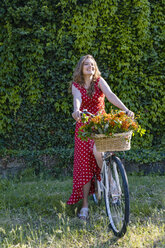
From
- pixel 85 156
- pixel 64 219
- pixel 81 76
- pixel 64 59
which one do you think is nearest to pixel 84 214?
pixel 64 219

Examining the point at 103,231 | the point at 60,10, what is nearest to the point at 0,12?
the point at 60,10

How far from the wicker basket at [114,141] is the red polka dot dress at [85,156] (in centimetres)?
72

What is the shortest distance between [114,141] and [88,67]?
117 cm

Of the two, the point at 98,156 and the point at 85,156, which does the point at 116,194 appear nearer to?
the point at 98,156

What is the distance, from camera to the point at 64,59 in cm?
509

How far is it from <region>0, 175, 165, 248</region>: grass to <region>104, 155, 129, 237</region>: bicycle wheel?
0.09 m

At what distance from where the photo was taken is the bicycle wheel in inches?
98.8

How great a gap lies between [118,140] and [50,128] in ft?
10.1

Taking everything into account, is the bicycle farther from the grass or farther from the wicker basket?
the wicker basket

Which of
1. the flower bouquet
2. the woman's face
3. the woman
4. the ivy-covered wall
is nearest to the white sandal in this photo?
the woman

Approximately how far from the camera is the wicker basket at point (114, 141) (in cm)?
240

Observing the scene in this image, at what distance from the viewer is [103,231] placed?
2.69 m

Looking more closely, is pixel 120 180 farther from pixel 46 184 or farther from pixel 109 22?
pixel 109 22

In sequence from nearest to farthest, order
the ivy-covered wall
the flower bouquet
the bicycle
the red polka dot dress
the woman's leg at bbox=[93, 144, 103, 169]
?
the flower bouquet, the bicycle, the woman's leg at bbox=[93, 144, 103, 169], the red polka dot dress, the ivy-covered wall
